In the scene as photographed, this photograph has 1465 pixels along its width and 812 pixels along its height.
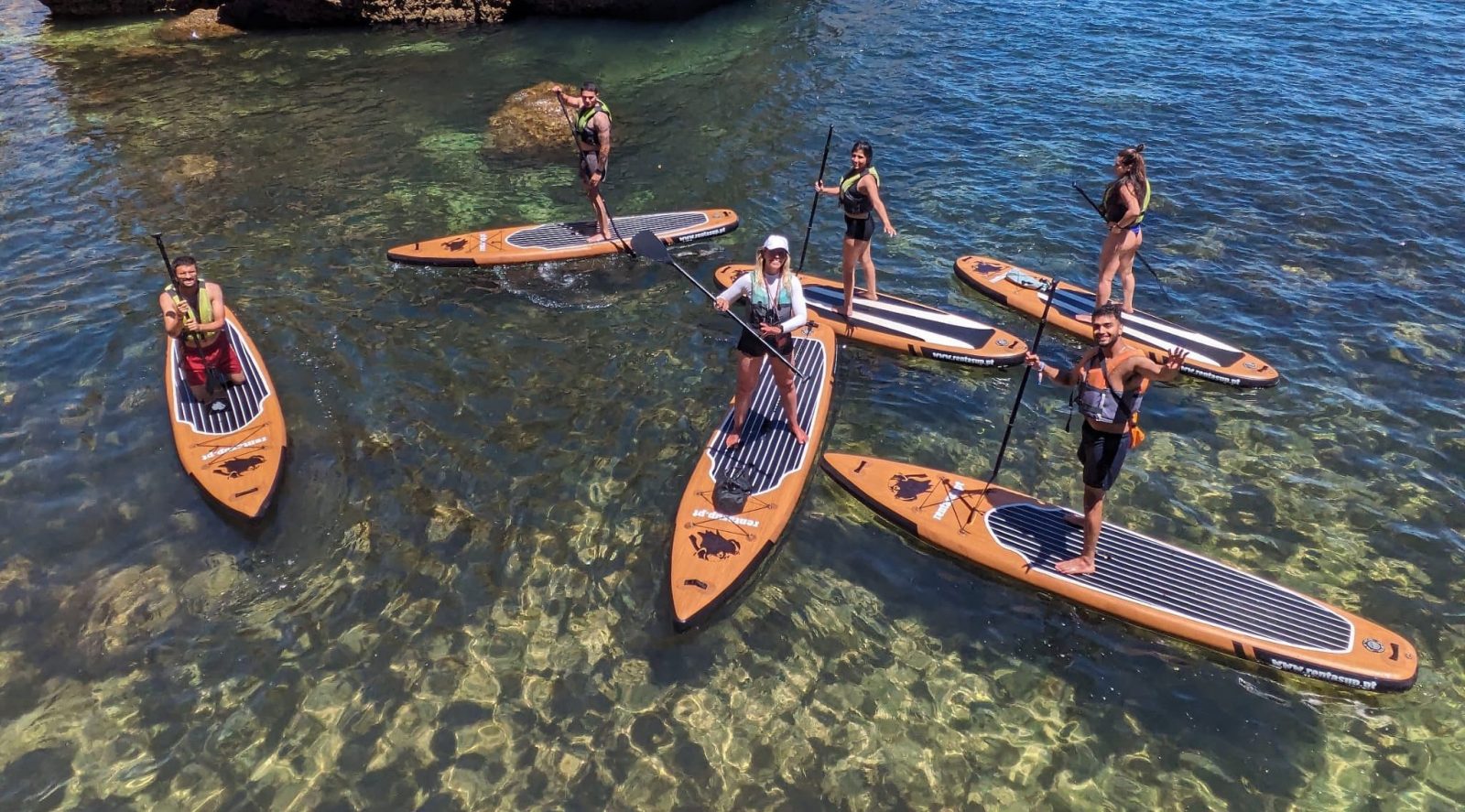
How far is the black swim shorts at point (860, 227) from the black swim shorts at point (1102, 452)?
208 inches

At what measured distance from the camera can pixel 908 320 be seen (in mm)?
12836

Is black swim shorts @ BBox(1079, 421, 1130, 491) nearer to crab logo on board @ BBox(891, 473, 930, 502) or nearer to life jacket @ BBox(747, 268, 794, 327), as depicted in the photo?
crab logo on board @ BBox(891, 473, 930, 502)

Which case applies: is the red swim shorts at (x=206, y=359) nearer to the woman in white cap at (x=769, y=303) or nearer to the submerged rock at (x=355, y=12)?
the woman in white cap at (x=769, y=303)

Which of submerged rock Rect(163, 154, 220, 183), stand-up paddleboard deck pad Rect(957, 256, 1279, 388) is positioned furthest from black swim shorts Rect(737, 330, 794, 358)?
submerged rock Rect(163, 154, 220, 183)

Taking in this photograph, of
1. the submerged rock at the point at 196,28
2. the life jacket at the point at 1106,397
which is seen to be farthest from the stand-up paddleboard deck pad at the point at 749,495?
the submerged rock at the point at 196,28

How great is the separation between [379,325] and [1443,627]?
14106 mm

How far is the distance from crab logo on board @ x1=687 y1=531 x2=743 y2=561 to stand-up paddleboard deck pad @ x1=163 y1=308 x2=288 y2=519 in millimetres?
5011

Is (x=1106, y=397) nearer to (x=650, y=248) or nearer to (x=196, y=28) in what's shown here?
(x=650, y=248)

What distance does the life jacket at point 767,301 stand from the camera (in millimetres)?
9297

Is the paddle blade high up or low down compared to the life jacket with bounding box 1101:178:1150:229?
down

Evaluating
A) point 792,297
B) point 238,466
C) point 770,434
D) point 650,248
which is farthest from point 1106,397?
point 238,466

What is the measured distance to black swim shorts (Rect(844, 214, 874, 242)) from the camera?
478 inches

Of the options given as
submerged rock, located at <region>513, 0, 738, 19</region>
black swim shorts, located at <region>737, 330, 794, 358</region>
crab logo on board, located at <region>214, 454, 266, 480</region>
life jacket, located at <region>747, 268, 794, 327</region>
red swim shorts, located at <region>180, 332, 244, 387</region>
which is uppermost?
submerged rock, located at <region>513, 0, 738, 19</region>

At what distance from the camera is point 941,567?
9.04 m
